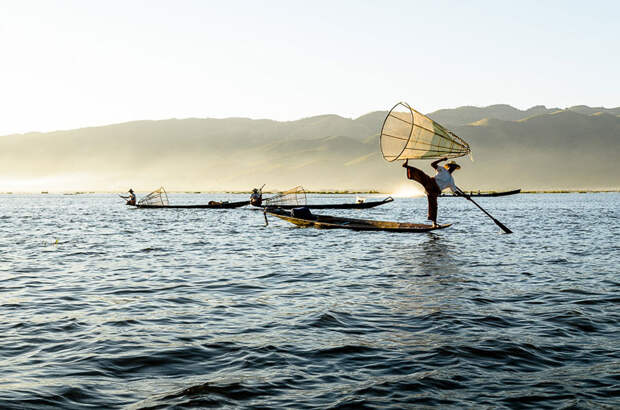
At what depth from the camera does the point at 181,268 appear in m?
16.6

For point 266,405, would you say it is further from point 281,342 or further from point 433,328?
point 433,328

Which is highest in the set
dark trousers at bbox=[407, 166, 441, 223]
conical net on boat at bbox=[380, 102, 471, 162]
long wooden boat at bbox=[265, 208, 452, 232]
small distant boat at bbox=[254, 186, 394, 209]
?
conical net on boat at bbox=[380, 102, 471, 162]

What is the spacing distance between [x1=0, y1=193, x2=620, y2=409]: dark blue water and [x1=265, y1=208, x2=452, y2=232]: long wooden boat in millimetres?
7617

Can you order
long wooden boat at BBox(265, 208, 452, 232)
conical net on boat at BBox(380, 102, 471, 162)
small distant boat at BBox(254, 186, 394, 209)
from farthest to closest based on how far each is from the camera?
small distant boat at BBox(254, 186, 394, 209) → long wooden boat at BBox(265, 208, 452, 232) → conical net on boat at BBox(380, 102, 471, 162)

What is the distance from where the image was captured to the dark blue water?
251 inches

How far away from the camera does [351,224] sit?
2952 cm

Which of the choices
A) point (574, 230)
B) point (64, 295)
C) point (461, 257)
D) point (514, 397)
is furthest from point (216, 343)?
point (574, 230)

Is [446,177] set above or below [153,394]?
above

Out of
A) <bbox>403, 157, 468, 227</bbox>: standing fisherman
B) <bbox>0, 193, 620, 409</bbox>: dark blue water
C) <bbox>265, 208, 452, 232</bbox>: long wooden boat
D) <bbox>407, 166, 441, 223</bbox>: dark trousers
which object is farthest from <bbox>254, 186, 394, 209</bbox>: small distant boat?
<bbox>0, 193, 620, 409</bbox>: dark blue water

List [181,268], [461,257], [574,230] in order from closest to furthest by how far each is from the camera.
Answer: [181,268]
[461,257]
[574,230]

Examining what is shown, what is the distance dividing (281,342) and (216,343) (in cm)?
93

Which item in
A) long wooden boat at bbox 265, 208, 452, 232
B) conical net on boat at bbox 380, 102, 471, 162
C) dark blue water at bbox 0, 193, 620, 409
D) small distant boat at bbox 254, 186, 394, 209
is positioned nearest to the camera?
dark blue water at bbox 0, 193, 620, 409

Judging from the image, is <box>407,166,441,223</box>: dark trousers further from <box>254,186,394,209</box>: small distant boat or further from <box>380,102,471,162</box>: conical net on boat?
<box>254,186,394,209</box>: small distant boat

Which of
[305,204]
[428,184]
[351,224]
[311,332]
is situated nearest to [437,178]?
[428,184]
